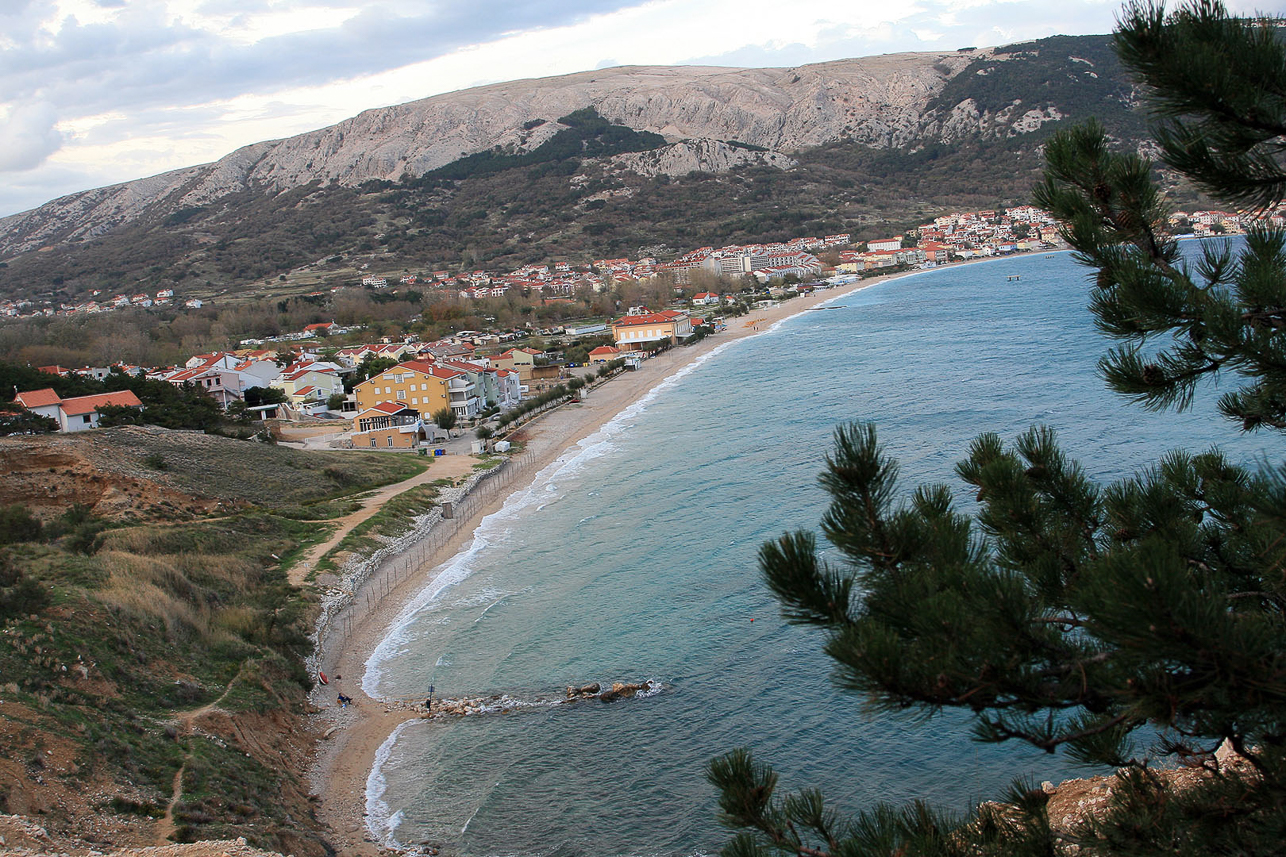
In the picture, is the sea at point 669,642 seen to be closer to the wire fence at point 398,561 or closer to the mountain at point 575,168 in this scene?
the wire fence at point 398,561

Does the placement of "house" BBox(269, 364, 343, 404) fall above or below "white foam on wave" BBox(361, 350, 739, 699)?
above

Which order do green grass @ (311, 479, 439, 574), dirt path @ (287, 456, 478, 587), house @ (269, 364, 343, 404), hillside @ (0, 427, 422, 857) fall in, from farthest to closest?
house @ (269, 364, 343, 404)
green grass @ (311, 479, 439, 574)
dirt path @ (287, 456, 478, 587)
hillside @ (0, 427, 422, 857)

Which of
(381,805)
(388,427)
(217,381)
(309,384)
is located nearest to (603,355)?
(309,384)

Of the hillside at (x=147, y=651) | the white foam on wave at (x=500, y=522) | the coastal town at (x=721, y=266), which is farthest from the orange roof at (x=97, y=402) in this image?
the coastal town at (x=721, y=266)

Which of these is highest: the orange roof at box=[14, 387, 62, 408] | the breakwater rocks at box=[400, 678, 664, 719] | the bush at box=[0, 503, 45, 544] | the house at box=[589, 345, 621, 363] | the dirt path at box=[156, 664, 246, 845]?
the orange roof at box=[14, 387, 62, 408]

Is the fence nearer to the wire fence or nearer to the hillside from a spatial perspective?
the wire fence

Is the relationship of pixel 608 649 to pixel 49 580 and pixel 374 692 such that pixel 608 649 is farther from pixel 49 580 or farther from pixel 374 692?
pixel 49 580

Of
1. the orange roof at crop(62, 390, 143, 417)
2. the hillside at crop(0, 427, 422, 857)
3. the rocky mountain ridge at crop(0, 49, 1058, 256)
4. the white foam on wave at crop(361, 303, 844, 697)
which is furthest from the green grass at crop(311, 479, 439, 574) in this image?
the rocky mountain ridge at crop(0, 49, 1058, 256)
